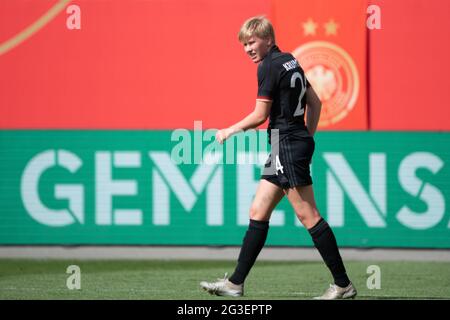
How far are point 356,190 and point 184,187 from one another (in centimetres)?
177

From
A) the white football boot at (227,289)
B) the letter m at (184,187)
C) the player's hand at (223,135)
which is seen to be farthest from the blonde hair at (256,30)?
the letter m at (184,187)

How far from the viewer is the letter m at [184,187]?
11.1 m

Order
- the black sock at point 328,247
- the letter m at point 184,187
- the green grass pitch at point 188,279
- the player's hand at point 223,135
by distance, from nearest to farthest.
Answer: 1. the player's hand at point 223,135
2. the black sock at point 328,247
3. the green grass pitch at point 188,279
4. the letter m at point 184,187

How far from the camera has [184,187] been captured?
36.5ft

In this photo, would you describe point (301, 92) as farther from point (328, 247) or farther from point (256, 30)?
point (328, 247)

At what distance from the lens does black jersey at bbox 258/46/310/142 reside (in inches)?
285

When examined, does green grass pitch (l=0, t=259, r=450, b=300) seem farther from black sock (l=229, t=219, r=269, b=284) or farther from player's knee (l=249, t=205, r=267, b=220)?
player's knee (l=249, t=205, r=267, b=220)

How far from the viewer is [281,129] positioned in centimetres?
734

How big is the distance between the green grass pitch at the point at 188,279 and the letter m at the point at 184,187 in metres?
0.56

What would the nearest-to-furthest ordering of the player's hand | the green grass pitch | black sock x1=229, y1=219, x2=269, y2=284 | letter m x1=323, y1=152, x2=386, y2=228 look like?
the player's hand < black sock x1=229, y1=219, x2=269, y2=284 < the green grass pitch < letter m x1=323, y1=152, x2=386, y2=228

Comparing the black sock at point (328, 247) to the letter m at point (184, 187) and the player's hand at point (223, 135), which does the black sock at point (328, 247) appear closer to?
the player's hand at point (223, 135)

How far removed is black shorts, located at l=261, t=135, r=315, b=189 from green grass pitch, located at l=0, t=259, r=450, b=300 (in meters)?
0.91

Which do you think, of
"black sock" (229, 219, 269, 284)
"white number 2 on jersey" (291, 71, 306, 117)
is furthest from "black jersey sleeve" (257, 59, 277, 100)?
"black sock" (229, 219, 269, 284)

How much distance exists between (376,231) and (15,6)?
4.41 meters
